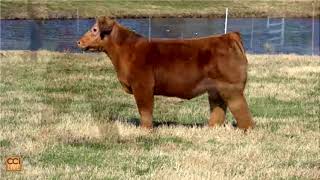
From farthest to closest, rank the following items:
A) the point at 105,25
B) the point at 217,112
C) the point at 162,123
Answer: the point at 162,123 → the point at 217,112 → the point at 105,25

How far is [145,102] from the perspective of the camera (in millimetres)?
10555

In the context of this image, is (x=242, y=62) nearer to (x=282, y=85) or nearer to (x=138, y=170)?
(x=138, y=170)

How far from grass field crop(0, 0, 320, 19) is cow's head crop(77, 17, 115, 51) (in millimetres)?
35023

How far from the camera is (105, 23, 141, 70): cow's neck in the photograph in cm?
1066

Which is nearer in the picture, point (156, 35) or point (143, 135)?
point (143, 135)

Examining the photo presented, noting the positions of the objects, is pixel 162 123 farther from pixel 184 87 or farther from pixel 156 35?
pixel 156 35

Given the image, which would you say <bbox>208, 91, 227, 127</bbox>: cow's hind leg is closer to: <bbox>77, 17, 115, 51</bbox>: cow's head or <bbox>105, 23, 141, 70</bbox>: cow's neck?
<bbox>105, 23, 141, 70</bbox>: cow's neck

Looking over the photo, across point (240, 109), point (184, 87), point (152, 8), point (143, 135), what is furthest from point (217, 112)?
point (152, 8)

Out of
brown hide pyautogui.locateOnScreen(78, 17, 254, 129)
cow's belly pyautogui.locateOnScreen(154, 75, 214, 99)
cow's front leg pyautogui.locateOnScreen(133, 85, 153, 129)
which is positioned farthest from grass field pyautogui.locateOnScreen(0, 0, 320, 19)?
cow's belly pyautogui.locateOnScreen(154, 75, 214, 99)

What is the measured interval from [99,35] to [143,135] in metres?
1.73

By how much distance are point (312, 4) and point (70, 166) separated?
55.7 metres

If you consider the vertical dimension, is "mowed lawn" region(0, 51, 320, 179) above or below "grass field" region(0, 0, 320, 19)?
above

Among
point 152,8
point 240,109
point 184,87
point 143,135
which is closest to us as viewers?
point 143,135

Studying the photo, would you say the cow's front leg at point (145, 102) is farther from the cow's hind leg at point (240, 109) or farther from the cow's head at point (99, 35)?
the cow's hind leg at point (240, 109)
